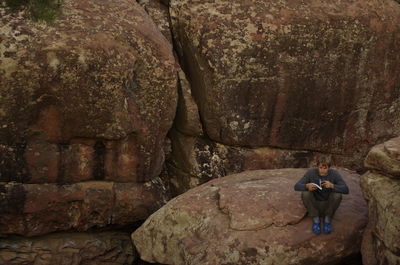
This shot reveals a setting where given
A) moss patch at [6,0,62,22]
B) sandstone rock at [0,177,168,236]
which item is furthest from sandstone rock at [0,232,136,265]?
moss patch at [6,0,62,22]

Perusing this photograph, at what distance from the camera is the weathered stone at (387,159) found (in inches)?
340

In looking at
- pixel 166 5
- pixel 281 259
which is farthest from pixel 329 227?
pixel 166 5

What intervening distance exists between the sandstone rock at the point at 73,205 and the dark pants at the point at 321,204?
13.4 feet

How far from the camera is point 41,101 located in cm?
1098

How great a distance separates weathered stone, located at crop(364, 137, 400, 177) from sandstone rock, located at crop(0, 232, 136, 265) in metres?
5.72

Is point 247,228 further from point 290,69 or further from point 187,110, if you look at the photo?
point 290,69

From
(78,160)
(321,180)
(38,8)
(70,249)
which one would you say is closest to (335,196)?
(321,180)

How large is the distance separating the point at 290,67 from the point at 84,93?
4411 mm

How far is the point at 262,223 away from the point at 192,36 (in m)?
4.76

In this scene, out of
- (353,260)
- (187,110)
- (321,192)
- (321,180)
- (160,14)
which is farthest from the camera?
(160,14)

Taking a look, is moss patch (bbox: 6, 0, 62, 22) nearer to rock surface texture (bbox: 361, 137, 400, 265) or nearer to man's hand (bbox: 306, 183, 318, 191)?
man's hand (bbox: 306, 183, 318, 191)

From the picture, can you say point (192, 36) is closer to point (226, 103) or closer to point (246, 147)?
point (226, 103)

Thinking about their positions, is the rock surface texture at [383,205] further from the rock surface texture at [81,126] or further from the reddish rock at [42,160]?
the reddish rock at [42,160]

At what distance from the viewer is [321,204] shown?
9.30 meters
